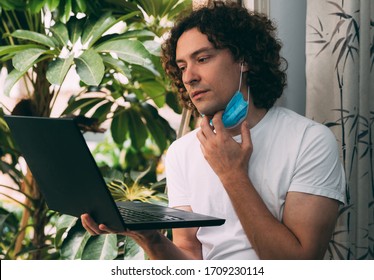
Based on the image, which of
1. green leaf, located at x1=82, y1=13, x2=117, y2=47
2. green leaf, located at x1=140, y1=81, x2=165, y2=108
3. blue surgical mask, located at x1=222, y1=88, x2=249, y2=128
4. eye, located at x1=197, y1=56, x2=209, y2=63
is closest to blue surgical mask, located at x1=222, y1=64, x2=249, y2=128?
blue surgical mask, located at x1=222, y1=88, x2=249, y2=128

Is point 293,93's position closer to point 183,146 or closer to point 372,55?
point 372,55

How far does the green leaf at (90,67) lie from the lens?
1.40 meters

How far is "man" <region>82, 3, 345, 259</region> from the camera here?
1.15 metres

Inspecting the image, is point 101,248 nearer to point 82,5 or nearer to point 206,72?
point 206,72

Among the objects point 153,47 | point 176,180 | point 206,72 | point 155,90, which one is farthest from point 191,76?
point 155,90

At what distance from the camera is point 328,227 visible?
1.15 m

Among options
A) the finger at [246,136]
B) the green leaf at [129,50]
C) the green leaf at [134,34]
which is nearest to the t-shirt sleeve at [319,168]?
the finger at [246,136]

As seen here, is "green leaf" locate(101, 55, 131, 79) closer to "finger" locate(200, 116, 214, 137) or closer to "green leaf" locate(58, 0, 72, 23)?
"green leaf" locate(58, 0, 72, 23)

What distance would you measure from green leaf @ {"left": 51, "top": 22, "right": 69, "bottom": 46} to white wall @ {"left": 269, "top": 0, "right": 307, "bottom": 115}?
1.77 ft

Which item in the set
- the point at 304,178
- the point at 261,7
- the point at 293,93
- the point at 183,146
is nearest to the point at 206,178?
the point at 183,146

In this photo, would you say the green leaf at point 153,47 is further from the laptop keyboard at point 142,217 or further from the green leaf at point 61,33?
the laptop keyboard at point 142,217

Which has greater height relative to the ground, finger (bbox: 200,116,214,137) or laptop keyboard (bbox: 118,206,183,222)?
finger (bbox: 200,116,214,137)

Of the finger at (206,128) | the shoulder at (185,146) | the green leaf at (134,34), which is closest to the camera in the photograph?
the finger at (206,128)

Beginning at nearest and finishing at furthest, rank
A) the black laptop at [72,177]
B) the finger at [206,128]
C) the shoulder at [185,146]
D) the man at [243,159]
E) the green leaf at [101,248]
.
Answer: the black laptop at [72,177], the man at [243,159], the finger at [206,128], the shoulder at [185,146], the green leaf at [101,248]
